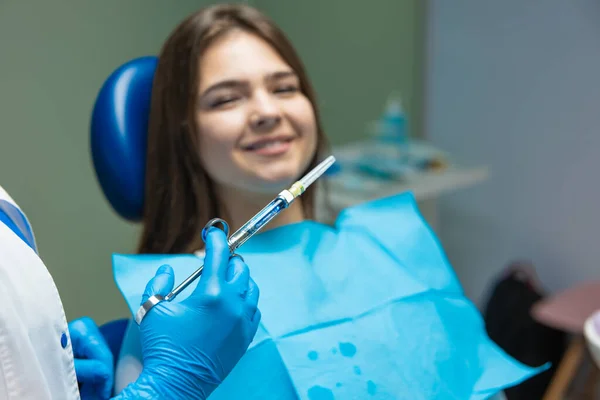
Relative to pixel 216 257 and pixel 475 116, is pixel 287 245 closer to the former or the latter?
pixel 216 257

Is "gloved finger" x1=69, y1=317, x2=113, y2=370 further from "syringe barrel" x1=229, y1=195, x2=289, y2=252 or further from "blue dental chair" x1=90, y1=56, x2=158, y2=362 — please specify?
"syringe barrel" x1=229, y1=195, x2=289, y2=252

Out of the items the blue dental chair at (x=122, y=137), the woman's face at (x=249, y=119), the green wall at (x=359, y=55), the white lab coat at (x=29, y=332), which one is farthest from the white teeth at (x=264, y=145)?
the green wall at (x=359, y=55)

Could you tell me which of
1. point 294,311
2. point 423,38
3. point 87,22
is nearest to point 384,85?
point 423,38

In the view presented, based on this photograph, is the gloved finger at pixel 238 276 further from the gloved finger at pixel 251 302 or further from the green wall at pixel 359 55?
the green wall at pixel 359 55

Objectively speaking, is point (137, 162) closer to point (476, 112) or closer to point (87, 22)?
point (87, 22)

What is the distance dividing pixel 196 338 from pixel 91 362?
0.25 m

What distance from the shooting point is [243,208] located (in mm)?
1080

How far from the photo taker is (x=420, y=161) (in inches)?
82.5

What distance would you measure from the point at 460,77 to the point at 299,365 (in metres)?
1.70

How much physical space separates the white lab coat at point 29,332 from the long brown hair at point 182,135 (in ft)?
1.40

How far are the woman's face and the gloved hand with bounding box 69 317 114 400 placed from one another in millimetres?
316

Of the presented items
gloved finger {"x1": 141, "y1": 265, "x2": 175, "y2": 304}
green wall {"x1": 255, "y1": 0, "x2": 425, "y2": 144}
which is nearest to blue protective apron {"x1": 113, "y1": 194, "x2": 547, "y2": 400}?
gloved finger {"x1": 141, "y1": 265, "x2": 175, "y2": 304}

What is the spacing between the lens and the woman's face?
3.29 feet

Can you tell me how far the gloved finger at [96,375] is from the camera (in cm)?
84
